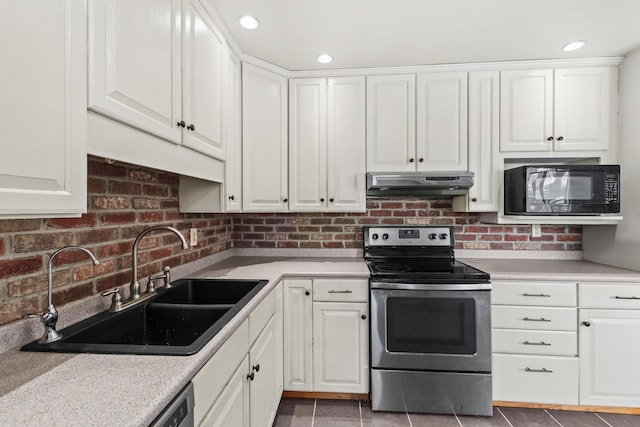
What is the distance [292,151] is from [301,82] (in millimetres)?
526

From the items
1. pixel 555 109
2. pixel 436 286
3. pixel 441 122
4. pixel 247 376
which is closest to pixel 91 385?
pixel 247 376

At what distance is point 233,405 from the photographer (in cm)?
111

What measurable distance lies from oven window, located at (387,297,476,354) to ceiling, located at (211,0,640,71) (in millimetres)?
1620

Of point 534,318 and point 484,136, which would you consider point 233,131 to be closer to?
point 484,136

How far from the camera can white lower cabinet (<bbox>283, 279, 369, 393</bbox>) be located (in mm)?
1943

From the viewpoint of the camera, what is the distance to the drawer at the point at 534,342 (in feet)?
6.03

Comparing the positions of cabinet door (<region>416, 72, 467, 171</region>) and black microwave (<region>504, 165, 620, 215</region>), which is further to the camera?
cabinet door (<region>416, 72, 467, 171</region>)

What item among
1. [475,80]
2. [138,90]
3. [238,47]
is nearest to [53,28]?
[138,90]

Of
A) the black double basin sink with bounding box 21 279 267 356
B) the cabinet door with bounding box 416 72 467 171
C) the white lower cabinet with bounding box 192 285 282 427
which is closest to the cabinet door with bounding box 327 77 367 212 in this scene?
the cabinet door with bounding box 416 72 467 171

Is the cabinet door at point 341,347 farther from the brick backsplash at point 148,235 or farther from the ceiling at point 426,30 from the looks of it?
the ceiling at point 426,30

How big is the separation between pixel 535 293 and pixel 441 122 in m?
1.29

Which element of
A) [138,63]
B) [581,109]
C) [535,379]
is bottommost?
[535,379]

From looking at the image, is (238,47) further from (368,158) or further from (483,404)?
(483,404)

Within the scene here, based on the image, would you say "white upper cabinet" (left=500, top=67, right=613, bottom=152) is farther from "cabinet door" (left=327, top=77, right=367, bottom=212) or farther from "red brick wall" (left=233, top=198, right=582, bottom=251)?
"cabinet door" (left=327, top=77, right=367, bottom=212)
